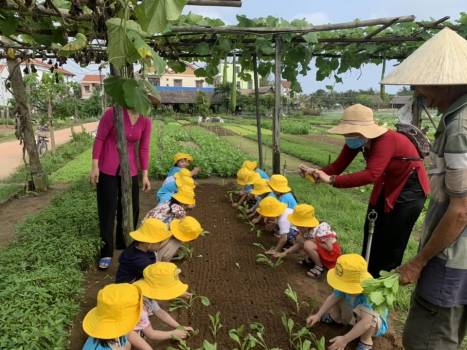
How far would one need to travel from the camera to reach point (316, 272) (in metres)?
4.02

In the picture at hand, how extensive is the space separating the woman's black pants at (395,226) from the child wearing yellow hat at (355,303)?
0.66 m

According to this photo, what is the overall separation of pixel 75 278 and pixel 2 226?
3128 mm

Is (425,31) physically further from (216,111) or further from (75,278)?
(216,111)

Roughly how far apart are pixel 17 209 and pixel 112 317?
5.13 m

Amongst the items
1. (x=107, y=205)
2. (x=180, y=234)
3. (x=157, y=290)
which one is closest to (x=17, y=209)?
(x=107, y=205)

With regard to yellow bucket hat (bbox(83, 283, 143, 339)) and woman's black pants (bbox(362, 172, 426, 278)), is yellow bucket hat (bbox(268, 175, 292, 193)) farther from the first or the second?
yellow bucket hat (bbox(83, 283, 143, 339))

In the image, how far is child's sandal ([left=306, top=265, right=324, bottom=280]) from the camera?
4.01m

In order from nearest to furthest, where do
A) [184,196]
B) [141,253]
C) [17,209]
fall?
[141,253], [184,196], [17,209]

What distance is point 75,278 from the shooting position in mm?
3291

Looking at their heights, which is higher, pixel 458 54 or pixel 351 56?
pixel 351 56

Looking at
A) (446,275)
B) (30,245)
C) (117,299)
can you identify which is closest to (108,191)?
(30,245)

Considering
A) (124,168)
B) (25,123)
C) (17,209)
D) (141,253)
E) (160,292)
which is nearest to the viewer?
(160,292)

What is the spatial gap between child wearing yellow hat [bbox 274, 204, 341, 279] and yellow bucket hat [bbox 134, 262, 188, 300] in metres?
1.61

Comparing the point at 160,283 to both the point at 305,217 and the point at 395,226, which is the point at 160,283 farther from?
the point at 395,226
